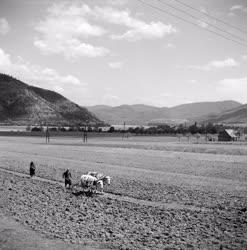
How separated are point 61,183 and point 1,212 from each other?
919 cm

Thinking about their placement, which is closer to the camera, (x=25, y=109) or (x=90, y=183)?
(x=90, y=183)

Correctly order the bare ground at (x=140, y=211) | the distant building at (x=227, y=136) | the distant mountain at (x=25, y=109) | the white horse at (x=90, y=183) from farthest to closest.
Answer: the distant mountain at (x=25, y=109) < the distant building at (x=227, y=136) < the white horse at (x=90, y=183) < the bare ground at (x=140, y=211)

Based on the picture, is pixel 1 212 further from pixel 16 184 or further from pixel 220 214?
pixel 220 214

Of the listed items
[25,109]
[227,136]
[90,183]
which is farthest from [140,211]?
[25,109]

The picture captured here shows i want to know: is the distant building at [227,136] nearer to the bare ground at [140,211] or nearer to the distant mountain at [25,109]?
the bare ground at [140,211]

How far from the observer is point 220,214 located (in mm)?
17953

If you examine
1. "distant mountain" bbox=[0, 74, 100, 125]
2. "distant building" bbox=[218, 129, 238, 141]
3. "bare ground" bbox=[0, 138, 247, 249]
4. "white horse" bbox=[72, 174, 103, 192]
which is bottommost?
"bare ground" bbox=[0, 138, 247, 249]

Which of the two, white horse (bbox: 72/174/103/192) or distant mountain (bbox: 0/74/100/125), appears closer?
white horse (bbox: 72/174/103/192)

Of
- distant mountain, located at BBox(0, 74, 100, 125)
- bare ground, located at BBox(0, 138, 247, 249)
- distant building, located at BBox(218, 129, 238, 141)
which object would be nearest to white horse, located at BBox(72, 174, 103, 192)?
bare ground, located at BBox(0, 138, 247, 249)

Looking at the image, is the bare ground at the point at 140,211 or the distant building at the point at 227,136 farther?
the distant building at the point at 227,136

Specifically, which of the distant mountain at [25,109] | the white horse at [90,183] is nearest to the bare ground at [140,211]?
the white horse at [90,183]

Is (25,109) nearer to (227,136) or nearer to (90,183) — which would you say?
(227,136)

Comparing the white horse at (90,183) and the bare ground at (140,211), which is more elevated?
the white horse at (90,183)

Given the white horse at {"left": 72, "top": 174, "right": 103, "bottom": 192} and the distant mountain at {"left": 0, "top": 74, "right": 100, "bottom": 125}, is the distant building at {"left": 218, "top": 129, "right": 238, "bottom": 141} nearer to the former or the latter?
the white horse at {"left": 72, "top": 174, "right": 103, "bottom": 192}
